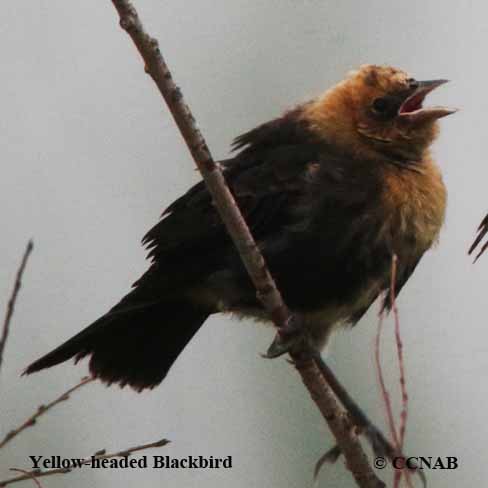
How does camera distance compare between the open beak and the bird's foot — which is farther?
the open beak

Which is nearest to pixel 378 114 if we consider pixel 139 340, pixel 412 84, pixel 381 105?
pixel 381 105

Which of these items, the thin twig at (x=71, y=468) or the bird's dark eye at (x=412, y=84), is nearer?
the thin twig at (x=71, y=468)

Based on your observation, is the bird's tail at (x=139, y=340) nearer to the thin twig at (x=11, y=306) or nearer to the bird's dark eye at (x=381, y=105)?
the bird's dark eye at (x=381, y=105)

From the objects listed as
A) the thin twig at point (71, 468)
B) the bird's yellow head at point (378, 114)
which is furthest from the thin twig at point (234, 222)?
the bird's yellow head at point (378, 114)

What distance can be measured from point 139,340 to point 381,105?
3.86ft

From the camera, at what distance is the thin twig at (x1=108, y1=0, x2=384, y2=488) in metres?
2.62

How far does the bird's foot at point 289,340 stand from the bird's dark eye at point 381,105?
1.11 m

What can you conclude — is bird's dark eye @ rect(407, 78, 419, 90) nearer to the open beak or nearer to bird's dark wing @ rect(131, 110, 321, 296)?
the open beak

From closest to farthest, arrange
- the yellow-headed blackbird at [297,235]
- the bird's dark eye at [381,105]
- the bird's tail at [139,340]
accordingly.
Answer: the yellow-headed blackbird at [297,235], the bird's tail at [139,340], the bird's dark eye at [381,105]

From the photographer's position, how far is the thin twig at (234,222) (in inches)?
103

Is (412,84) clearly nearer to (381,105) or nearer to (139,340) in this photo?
(381,105)

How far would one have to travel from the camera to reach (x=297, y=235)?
12.5 feet

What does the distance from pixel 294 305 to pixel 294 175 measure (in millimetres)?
419

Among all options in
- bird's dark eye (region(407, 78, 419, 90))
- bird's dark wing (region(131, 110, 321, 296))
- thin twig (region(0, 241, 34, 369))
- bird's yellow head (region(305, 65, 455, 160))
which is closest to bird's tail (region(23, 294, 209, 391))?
bird's dark wing (region(131, 110, 321, 296))
